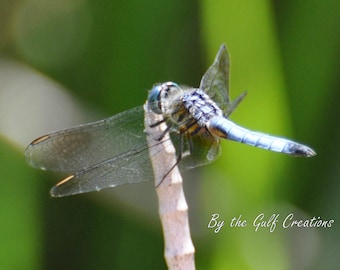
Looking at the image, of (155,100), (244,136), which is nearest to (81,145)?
(155,100)

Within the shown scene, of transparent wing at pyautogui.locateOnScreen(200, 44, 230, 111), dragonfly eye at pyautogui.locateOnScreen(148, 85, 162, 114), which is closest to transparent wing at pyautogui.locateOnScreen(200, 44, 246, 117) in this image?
transparent wing at pyautogui.locateOnScreen(200, 44, 230, 111)

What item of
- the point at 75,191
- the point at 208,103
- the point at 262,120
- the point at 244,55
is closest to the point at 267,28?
the point at 244,55

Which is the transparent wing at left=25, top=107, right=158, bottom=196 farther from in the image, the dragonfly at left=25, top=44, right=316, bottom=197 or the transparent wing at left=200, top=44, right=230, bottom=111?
the transparent wing at left=200, top=44, right=230, bottom=111

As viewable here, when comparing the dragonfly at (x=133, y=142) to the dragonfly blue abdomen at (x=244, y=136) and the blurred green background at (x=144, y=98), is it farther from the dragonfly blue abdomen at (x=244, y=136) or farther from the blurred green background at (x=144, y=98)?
the blurred green background at (x=144, y=98)

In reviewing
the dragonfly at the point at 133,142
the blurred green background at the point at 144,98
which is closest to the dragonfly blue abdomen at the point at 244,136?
the dragonfly at the point at 133,142

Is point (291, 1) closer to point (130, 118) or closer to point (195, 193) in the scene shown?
point (195, 193)

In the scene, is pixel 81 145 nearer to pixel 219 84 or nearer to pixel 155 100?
pixel 155 100
